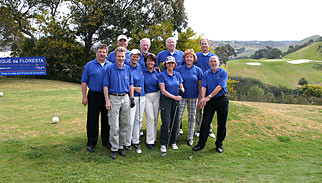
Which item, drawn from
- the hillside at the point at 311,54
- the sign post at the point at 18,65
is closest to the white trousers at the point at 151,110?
the sign post at the point at 18,65

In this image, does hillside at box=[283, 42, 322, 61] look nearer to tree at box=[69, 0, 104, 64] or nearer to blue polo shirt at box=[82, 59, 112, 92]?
tree at box=[69, 0, 104, 64]

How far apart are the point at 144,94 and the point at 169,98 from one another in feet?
1.78

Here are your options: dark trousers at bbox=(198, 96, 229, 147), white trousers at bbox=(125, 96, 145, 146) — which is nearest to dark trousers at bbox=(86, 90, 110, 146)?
white trousers at bbox=(125, 96, 145, 146)

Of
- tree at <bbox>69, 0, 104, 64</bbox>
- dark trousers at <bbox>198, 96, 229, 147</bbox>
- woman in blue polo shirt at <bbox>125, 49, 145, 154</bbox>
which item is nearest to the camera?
woman in blue polo shirt at <bbox>125, 49, 145, 154</bbox>

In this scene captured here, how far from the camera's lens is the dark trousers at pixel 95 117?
17.1 ft

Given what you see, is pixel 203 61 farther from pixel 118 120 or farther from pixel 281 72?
pixel 281 72

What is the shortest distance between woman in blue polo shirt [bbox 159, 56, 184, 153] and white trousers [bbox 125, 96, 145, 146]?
444 mm

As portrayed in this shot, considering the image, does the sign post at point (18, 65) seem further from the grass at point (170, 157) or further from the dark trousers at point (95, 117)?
the dark trousers at point (95, 117)

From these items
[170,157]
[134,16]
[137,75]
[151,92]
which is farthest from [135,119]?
[134,16]

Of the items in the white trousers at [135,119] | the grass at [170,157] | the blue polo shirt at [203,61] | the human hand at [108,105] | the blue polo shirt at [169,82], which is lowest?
the grass at [170,157]

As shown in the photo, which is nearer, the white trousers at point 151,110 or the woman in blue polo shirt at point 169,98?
the woman in blue polo shirt at point 169,98

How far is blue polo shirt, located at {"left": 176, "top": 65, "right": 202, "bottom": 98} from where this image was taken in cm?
573

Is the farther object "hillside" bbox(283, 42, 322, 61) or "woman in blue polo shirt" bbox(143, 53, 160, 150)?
"hillside" bbox(283, 42, 322, 61)

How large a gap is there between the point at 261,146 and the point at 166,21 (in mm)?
20547
